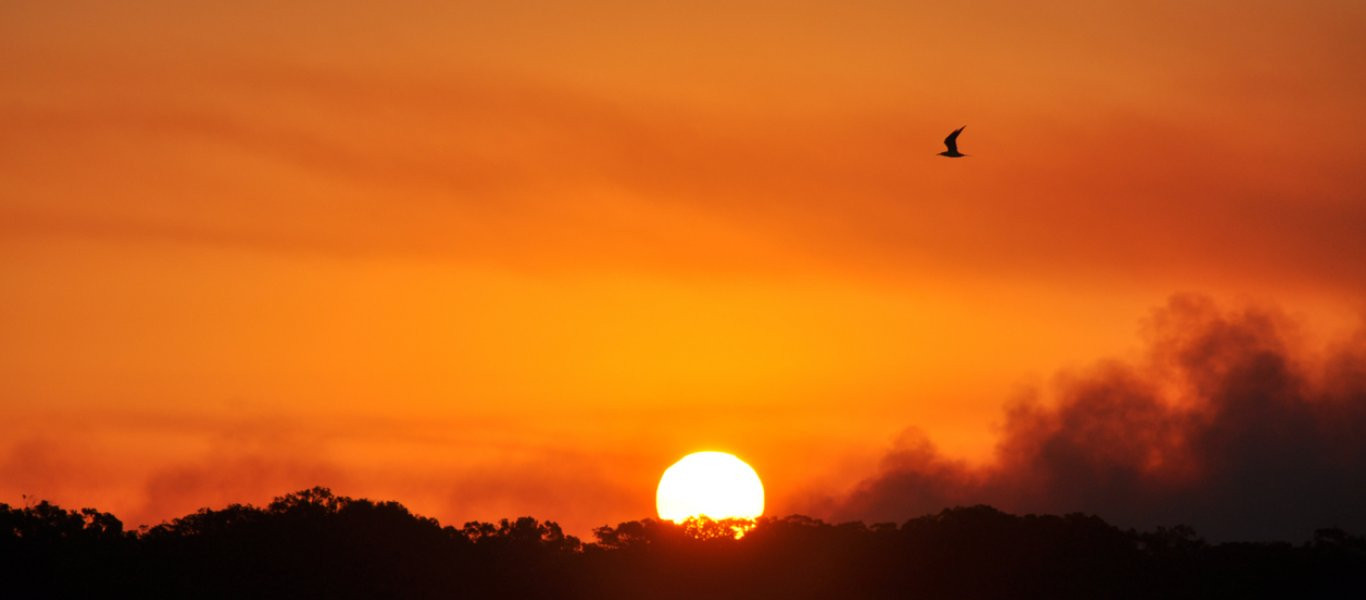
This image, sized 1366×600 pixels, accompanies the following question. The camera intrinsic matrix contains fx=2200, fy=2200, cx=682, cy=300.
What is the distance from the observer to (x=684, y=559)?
8838 centimetres

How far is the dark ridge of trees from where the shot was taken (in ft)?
272

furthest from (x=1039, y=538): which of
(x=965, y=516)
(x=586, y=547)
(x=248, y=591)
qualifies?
(x=248, y=591)

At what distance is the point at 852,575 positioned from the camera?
283ft

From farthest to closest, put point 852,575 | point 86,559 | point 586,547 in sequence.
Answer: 1. point 586,547
2. point 852,575
3. point 86,559

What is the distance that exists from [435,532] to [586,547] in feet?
22.8

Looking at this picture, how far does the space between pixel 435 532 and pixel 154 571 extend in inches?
481

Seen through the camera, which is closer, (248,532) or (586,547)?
(248,532)

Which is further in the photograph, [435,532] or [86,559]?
[435,532]

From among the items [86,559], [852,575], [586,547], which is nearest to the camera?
[86,559]

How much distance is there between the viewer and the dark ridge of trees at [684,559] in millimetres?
83000

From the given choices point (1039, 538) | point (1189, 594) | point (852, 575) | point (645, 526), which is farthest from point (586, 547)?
point (1189, 594)

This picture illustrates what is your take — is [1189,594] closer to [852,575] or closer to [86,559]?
[852,575]

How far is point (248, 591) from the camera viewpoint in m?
81.7

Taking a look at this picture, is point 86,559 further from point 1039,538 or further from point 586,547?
point 1039,538
